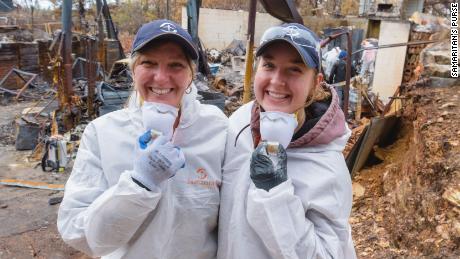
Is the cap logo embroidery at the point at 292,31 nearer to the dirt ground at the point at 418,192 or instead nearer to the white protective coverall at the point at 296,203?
the white protective coverall at the point at 296,203

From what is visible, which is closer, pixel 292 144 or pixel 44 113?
pixel 292 144

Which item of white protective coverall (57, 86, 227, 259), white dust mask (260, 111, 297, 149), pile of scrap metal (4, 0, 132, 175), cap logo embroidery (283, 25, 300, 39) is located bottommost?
pile of scrap metal (4, 0, 132, 175)

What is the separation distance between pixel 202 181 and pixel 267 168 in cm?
39

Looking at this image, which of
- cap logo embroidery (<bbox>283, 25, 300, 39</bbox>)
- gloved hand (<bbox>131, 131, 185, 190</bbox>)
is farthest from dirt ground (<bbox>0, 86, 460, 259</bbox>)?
gloved hand (<bbox>131, 131, 185, 190</bbox>)

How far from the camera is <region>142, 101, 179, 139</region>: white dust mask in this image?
150cm

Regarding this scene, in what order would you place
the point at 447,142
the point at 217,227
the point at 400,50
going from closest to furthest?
the point at 217,227
the point at 447,142
the point at 400,50

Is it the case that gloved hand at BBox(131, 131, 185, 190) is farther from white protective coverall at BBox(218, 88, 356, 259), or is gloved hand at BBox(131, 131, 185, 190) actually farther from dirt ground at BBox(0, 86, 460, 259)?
→ dirt ground at BBox(0, 86, 460, 259)

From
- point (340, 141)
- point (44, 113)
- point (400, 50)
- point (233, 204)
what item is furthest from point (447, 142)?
point (44, 113)

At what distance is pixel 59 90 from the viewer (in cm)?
883

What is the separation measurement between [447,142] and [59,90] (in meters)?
7.44

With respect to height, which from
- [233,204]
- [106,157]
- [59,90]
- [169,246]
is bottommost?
[59,90]

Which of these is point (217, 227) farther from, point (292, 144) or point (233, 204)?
point (292, 144)

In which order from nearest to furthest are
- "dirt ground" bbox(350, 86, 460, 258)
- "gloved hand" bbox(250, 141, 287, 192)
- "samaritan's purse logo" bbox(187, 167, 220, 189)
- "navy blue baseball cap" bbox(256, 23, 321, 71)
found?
"gloved hand" bbox(250, 141, 287, 192) → "navy blue baseball cap" bbox(256, 23, 321, 71) → "samaritan's purse logo" bbox(187, 167, 220, 189) → "dirt ground" bbox(350, 86, 460, 258)

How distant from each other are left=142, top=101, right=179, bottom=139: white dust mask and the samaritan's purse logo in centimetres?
24
